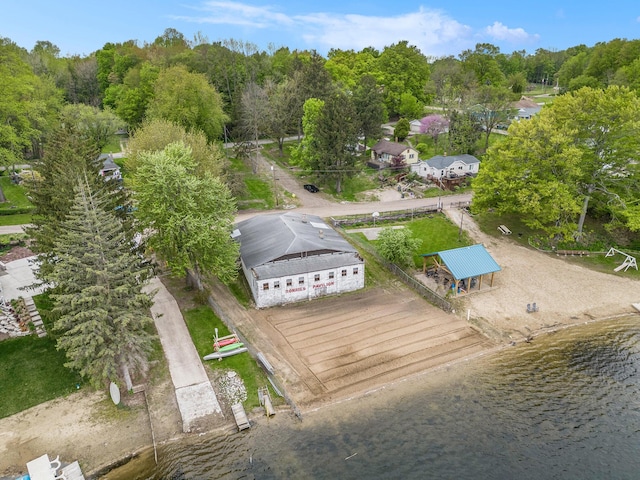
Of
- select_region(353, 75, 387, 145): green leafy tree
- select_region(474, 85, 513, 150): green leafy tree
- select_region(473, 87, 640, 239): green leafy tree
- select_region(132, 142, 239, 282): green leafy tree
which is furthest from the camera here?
select_region(474, 85, 513, 150): green leafy tree

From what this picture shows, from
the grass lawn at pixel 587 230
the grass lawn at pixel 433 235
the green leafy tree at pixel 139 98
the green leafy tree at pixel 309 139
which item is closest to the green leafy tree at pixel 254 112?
the green leafy tree at pixel 309 139

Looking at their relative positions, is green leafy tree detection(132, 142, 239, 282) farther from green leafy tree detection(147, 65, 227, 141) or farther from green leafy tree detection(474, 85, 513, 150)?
green leafy tree detection(474, 85, 513, 150)

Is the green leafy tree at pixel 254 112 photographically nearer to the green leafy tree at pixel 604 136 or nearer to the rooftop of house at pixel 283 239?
the rooftop of house at pixel 283 239

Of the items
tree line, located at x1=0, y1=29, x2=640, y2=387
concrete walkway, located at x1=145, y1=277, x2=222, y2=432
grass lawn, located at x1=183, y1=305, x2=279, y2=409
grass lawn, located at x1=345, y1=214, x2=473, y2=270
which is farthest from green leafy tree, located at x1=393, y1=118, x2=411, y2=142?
concrete walkway, located at x1=145, y1=277, x2=222, y2=432

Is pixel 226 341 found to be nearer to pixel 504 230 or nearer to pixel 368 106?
pixel 504 230

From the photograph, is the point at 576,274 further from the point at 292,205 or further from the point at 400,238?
the point at 292,205
